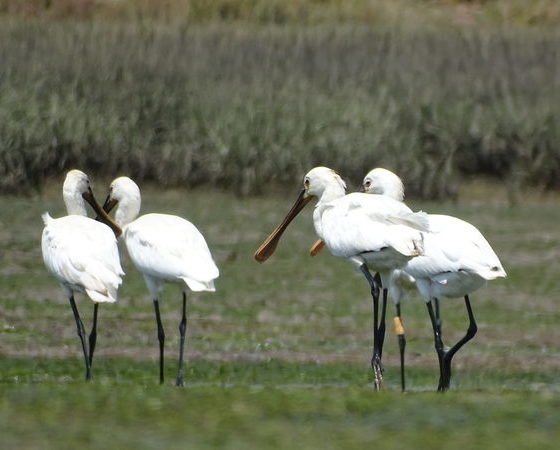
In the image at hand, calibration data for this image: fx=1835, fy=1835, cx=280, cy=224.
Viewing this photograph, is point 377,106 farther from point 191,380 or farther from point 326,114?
point 191,380

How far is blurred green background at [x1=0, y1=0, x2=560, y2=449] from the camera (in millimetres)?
8586

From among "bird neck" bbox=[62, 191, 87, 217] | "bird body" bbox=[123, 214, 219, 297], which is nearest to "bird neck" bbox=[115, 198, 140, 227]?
"bird neck" bbox=[62, 191, 87, 217]

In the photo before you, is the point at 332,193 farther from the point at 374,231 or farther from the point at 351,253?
the point at 374,231

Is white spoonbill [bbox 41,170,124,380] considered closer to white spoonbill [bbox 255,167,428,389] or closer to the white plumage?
white spoonbill [bbox 255,167,428,389]

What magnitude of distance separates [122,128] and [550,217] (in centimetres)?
571

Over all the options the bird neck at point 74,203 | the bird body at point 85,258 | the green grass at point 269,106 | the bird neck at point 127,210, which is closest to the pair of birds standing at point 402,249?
the bird body at point 85,258

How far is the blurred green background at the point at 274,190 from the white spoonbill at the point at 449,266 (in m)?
0.46

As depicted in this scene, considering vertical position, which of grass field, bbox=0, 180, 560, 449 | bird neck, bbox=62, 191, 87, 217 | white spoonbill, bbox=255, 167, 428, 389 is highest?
white spoonbill, bbox=255, 167, 428, 389

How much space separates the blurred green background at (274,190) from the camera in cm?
859

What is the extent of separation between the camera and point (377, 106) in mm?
23375

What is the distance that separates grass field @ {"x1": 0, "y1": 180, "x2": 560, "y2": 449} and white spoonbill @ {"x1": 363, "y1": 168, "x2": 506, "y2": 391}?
392 millimetres

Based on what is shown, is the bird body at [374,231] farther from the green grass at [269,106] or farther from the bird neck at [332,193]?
the green grass at [269,106]

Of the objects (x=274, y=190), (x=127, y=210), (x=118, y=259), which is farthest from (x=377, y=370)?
(x=274, y=190)

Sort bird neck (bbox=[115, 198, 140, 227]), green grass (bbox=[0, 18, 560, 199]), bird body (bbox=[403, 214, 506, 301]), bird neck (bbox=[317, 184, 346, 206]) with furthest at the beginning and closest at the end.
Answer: green grass (bbox=[0, 18, 560, 199]) < bird neck (bbox=[115, 198, 140, 227]) < bird neck (bbox=[317, 184, 346, 206]) < bird body (bbox=[403, 214, 506, 301])
